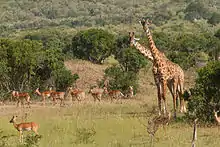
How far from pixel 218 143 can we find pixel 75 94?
33.4 ft

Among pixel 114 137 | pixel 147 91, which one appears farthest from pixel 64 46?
pixel 114 137

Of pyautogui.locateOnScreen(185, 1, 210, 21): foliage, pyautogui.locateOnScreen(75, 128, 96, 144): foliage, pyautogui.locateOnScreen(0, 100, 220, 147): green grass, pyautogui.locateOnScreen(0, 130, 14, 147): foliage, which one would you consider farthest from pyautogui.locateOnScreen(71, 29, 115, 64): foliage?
pyautogui.locateOnScreen(185, 1, 210, 21): foliage

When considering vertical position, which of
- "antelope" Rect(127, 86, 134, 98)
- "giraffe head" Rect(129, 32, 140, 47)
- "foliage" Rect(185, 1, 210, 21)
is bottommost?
"antelope" Rect(127, 86, 134, 98)

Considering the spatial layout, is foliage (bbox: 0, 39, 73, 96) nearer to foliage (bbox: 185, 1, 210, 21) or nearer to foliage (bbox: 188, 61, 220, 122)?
foliage (bbox: 188, 61, 220, 122)

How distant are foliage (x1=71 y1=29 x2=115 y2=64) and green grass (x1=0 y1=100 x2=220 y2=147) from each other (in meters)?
17.2

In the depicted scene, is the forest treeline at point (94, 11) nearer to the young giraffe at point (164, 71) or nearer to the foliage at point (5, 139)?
the young giraffe at point (164, 71)

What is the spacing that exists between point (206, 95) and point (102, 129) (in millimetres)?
3692

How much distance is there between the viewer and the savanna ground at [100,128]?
12109mm

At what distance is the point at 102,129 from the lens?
46.6ft

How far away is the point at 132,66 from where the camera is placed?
30.3 metres

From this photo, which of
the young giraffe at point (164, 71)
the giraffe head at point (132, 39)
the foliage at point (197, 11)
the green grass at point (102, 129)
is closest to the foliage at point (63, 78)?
the green grass at point (102, 129)

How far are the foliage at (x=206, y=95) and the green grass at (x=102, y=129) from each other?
2.54 ft

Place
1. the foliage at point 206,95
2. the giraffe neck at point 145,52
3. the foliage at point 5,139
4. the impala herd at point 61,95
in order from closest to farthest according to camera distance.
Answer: the foliage at point 5,139 → the foliage at point 206,95 → the giraffe neck at point 145,52 → the impala herd at point 61,95

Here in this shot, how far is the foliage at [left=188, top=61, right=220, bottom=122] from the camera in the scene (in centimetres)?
1534
